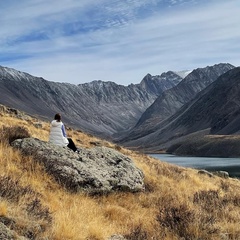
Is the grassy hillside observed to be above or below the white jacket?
below

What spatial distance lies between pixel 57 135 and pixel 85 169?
277 cm

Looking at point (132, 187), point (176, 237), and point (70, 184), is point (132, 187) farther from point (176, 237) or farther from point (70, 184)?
Answer: point (176, 237)

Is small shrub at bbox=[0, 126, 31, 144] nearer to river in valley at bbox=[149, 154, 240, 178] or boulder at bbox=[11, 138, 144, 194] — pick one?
boulder at bbox=[11, 138, 144, 194]

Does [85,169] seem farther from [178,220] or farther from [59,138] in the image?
[178,220]

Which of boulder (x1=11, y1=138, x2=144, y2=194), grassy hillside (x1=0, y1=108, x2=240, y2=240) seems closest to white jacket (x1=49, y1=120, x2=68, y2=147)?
boulder (x1=11, y1=138, x2=144, y2=194)

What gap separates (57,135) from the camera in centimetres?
1438

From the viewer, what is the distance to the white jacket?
1423cm

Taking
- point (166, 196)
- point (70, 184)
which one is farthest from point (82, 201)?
point (166, 196)

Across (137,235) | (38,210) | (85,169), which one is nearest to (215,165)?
(85,169)

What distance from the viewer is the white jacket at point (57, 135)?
14.2 meters

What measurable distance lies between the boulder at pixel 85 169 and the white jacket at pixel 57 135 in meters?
0.75

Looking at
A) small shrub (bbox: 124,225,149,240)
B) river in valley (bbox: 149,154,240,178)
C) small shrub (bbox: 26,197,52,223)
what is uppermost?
small shrub (bbox: 26,197,52,223)

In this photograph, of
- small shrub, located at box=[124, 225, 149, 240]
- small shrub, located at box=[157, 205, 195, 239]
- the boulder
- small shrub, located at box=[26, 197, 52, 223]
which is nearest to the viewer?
small shrub, located at box=[26, 197, 52, 223]

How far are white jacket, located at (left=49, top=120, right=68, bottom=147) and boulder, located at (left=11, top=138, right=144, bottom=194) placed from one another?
0.75m
